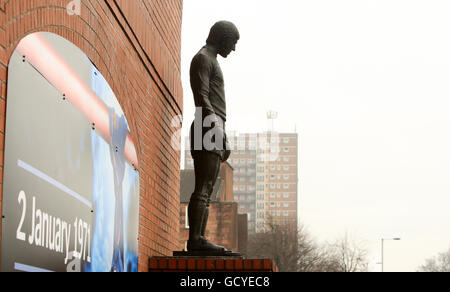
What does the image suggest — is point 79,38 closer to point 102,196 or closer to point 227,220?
point 102,196

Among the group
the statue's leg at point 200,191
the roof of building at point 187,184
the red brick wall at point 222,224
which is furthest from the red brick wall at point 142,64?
the roof of building at point 187,184

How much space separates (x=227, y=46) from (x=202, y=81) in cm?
56

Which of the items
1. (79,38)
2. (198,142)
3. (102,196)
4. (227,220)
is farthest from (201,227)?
(227,220)

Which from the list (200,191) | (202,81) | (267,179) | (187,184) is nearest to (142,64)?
(202,81)

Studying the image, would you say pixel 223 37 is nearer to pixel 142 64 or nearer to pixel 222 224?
pixel 142 64

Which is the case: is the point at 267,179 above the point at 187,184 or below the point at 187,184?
above

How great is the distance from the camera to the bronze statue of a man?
875 cm

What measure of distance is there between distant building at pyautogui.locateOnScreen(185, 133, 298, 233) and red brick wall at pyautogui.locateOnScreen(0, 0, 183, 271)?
528 feet

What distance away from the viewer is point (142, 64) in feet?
28.2

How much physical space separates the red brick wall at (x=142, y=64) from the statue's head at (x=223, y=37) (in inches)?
25.1

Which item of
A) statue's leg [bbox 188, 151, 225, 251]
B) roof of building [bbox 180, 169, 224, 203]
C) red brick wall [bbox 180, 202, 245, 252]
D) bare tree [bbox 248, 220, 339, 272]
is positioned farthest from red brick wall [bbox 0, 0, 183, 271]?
bare tree [bbox 248, 220, 339, 272]

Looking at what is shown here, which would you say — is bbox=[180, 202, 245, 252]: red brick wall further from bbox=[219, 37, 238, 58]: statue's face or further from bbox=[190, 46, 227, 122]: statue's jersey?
bbox=[190, 46, 227, 122]: statue's jersey

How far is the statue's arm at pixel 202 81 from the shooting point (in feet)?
28.6

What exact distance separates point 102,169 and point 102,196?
0.21 metres
